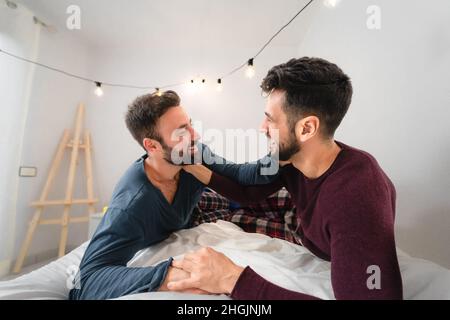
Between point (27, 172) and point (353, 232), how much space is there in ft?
6.91

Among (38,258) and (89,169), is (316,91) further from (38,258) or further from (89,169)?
(38,258)

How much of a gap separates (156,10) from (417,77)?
54.2 inches

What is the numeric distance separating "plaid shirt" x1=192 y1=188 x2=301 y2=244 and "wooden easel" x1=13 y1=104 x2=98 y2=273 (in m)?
1.07

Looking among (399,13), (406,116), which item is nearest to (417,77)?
(406,116)

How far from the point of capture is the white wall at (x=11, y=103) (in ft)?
4.77

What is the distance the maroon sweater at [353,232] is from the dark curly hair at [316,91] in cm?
11

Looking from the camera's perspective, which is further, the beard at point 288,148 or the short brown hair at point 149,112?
the short brown hair at point 149,112

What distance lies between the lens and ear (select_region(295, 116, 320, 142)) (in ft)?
1.82

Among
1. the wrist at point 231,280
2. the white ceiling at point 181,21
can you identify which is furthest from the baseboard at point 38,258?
the wrist at point 231,280

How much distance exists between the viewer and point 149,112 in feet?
2.74

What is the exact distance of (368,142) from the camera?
2.88ft

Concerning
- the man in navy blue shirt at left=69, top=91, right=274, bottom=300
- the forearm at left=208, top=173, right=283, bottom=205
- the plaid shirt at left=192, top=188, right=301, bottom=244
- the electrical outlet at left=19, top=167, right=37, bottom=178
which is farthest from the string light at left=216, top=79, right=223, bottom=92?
the electrical outlet at left=19, top=167, right=37, bottom=178

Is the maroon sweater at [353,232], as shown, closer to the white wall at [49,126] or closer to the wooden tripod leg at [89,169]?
the wooden tripod leg at [89,169]
